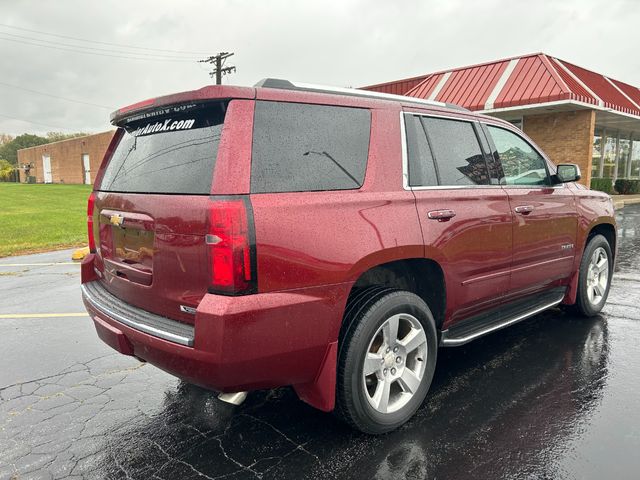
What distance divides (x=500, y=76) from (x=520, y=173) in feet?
48.8

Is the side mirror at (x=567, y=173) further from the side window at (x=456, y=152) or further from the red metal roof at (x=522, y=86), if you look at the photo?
the red metal roof at (x=522, y=86)

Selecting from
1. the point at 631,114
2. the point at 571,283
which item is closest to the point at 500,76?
the point at 631,114

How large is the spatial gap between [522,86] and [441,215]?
15.2m

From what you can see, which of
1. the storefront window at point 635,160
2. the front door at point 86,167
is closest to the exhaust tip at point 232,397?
the storefront window at point 635,160

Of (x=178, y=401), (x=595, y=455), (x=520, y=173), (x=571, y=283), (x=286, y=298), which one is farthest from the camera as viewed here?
(x=571, y=283)

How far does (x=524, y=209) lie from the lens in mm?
3863

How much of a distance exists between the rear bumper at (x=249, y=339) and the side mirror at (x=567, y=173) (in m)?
2.80

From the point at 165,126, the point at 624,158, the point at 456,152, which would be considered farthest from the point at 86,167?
the point at 456,152

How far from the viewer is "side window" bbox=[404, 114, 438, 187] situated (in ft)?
10.3

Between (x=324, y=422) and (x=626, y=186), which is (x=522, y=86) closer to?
(x=626, y=186)

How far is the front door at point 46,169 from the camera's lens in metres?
56.3

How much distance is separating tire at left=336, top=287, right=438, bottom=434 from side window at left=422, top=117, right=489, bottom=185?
3.21ft

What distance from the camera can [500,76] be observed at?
17.2 m

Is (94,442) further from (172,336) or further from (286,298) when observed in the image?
(286,298)
